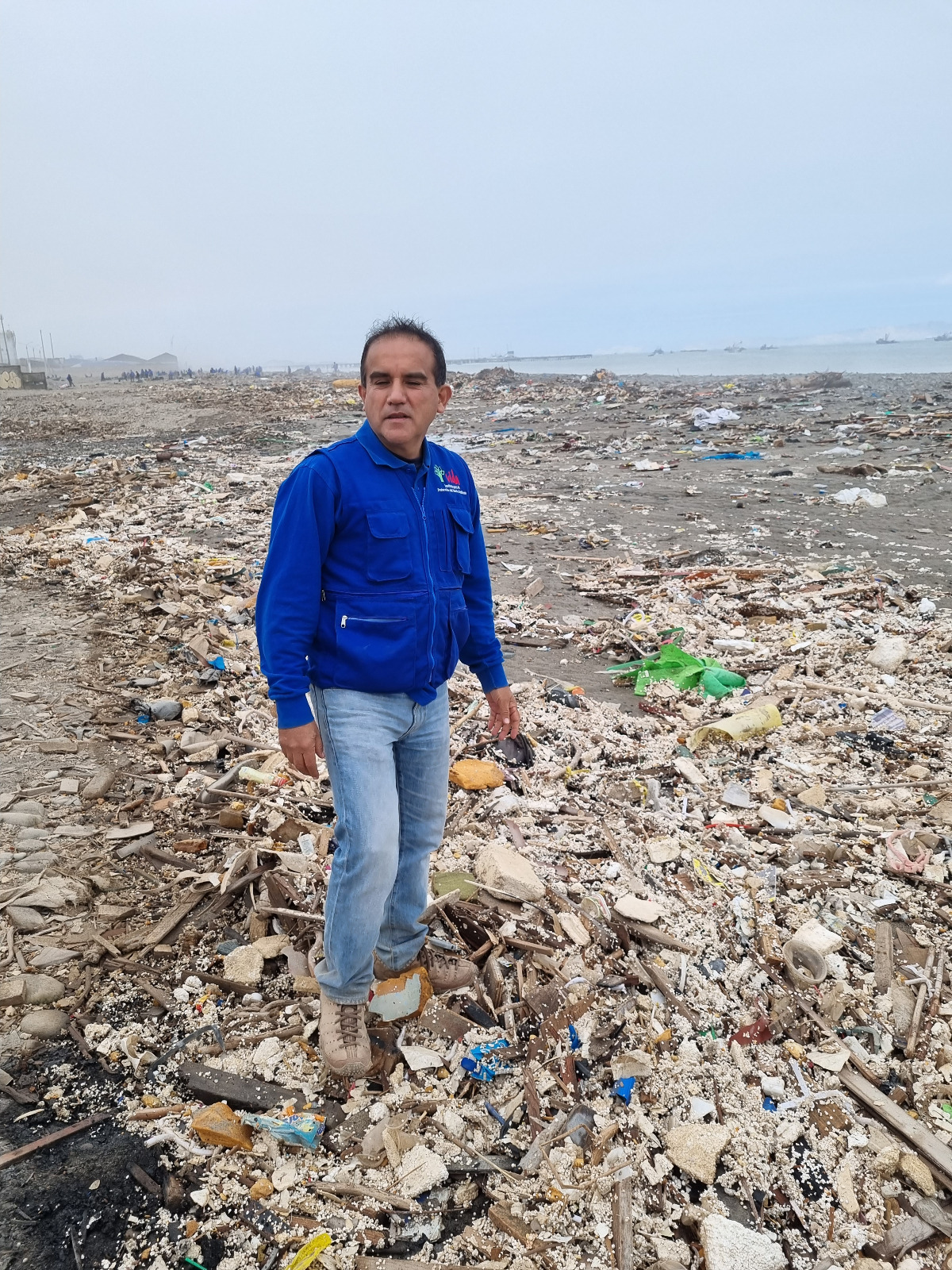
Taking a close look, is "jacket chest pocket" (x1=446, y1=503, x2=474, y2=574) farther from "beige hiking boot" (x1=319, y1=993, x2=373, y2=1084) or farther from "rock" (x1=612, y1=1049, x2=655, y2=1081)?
"rock" (x1=612, y1=1049, x2=655, y2=1081)

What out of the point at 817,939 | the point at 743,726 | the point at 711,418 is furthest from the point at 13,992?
the point at 711,418

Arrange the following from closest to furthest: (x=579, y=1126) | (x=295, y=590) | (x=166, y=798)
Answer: (x=295, y=590)
(x=579, y=1126)
(x=166, y=798)

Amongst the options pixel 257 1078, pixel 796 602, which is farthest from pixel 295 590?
pixel 796 602

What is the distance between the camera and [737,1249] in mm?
1975

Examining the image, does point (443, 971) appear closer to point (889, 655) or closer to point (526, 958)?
point (526, 958)

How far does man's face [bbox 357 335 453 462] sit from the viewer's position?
2.13 metres

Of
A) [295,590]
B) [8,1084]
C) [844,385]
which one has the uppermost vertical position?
[844,385]

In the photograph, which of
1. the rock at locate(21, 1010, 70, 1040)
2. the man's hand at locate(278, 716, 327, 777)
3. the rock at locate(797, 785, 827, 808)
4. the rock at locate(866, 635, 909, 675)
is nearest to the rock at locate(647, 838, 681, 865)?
the rock at locate(797, 785, 827, 808)

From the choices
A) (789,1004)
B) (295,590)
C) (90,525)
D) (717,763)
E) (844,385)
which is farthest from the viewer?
(844,385)

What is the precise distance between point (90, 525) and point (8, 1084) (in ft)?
29.3

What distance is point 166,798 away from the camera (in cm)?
398

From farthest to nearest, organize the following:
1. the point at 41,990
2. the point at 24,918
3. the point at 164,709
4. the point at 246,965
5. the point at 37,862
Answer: the point at 164,709, the point at 37,862, the point at 24,918, the point at 246,965, the point at 41,990

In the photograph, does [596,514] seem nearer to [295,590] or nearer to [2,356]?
[295,590]

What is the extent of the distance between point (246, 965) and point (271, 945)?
129 millimetres
